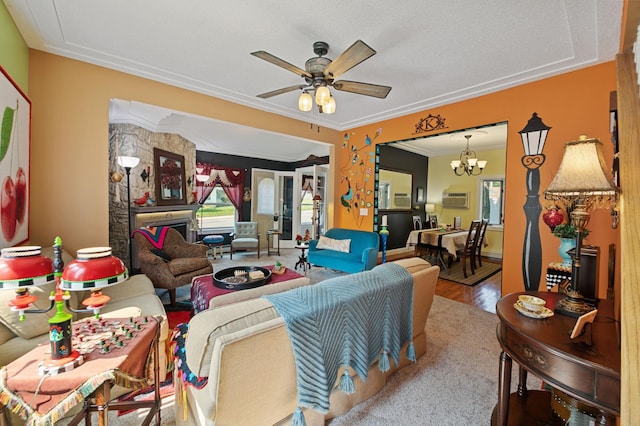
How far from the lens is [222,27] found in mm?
2240

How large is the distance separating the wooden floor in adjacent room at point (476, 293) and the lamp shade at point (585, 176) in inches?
102

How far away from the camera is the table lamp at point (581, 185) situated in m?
1.13

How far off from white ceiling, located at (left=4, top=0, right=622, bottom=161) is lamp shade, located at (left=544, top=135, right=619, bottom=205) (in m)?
1.42

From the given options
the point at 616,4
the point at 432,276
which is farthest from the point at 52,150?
the point at 616,4

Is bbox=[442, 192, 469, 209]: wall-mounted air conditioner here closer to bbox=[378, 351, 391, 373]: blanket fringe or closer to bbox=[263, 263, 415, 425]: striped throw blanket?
bbox=[263, 263, 415, 425]: striped throw blanket

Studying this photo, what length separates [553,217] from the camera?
270 centimetres

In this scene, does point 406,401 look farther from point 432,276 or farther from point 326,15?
point 326,15

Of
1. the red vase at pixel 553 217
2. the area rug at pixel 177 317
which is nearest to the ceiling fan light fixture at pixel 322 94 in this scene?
the red vase at pixel 553 217

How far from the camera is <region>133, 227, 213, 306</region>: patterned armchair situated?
321cm

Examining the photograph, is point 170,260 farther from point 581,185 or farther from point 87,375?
point 581,185

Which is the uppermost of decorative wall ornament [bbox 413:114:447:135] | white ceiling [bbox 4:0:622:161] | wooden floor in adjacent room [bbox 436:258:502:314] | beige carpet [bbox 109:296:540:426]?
white ceiling [bbox 4:0:622:161]

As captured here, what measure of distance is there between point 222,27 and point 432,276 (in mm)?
2772

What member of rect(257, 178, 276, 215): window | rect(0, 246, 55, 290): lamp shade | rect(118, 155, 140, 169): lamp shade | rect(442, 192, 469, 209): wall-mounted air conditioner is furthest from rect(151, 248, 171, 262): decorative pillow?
rect(442, 192, 469, 209): wall-mounted air conditioner

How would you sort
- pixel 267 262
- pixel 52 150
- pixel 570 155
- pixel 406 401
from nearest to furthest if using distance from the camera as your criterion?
pixel 570 155, pixel 406 401, pixel 52 150, pixel 267 262
